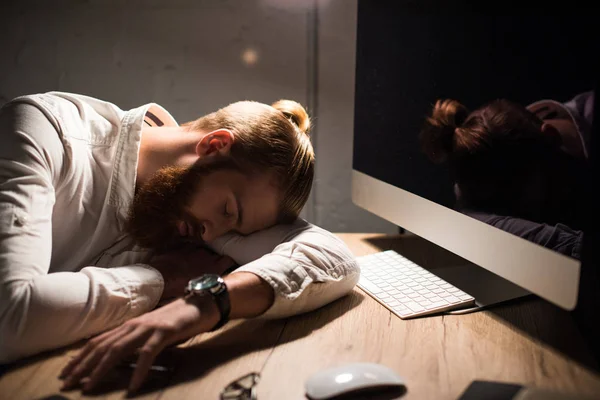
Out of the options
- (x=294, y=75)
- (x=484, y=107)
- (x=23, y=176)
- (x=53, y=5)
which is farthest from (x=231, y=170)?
(x=53, y=5)

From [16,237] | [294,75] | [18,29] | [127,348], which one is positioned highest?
[18,29]

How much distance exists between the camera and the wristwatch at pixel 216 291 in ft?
2.74

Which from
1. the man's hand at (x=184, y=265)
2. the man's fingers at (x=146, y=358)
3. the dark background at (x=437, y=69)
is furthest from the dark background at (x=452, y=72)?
the man's fingers at (x=146, y=358)

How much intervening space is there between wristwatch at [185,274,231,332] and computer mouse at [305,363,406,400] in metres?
0.18

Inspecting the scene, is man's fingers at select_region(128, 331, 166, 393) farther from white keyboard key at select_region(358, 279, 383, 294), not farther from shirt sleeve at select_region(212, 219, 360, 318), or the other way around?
white keyboard key at select_region(358, 279, 383, 294)

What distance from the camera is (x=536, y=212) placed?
0.82 m

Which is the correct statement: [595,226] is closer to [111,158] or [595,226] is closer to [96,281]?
[96,281]

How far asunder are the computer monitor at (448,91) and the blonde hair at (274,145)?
23 centimetres

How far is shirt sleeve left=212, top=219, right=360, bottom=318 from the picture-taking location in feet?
2.99

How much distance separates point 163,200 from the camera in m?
1.09

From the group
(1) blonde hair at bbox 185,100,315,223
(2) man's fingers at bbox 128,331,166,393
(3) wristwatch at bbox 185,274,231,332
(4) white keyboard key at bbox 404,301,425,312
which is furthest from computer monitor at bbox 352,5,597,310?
(2) man's fingers at bbox 128,331,166,393

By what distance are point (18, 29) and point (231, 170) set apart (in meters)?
1.13

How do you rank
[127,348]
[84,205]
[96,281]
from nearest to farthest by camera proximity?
[127,348], [96,281], [84,205]

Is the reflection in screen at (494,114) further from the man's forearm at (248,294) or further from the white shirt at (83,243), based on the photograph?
the man's forearm at (248,294)
